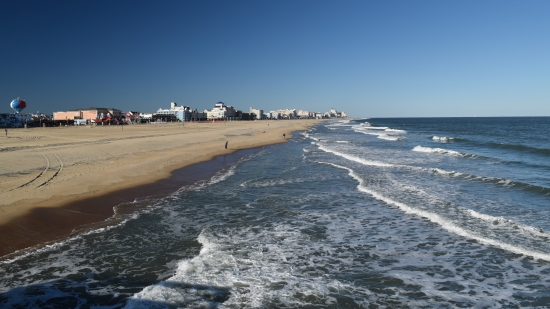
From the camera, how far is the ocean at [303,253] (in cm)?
545

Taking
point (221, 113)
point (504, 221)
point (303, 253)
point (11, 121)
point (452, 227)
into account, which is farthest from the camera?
point (221, 113)

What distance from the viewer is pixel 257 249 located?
24.3 feet

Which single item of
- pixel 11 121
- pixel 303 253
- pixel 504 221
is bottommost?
pixel 303 253

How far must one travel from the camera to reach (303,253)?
732 centimetres

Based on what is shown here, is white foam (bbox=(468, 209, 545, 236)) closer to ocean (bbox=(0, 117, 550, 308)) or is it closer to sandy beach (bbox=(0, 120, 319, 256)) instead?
ocean (bbox=(0, 117, 550, 308))

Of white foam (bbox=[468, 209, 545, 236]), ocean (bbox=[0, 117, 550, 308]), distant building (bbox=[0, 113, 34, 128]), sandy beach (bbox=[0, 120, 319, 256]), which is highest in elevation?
distant building (bbox=[0, 113, 34, 128])

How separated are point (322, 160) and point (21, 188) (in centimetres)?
1613

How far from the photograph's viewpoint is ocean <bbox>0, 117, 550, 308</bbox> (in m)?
5.45

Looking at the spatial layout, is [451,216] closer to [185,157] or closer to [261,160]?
[261,160]

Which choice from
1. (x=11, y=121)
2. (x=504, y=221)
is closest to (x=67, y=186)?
(x=504, y=221)

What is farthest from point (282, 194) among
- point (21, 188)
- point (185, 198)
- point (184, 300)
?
point (21, 188)

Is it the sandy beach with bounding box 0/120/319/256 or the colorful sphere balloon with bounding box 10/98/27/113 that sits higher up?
the colorful sphere balloon with bounding box 10/98/27/113

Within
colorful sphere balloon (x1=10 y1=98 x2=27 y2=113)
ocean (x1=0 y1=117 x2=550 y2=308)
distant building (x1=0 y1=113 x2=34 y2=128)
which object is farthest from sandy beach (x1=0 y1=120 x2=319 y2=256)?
distant building (x1=0 y1=113 x2=34 y2=128)

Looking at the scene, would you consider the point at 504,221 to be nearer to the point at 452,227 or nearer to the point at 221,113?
the point at 452,227
